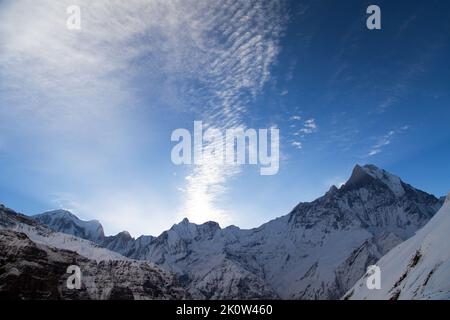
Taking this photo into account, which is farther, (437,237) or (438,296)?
(437,237)
